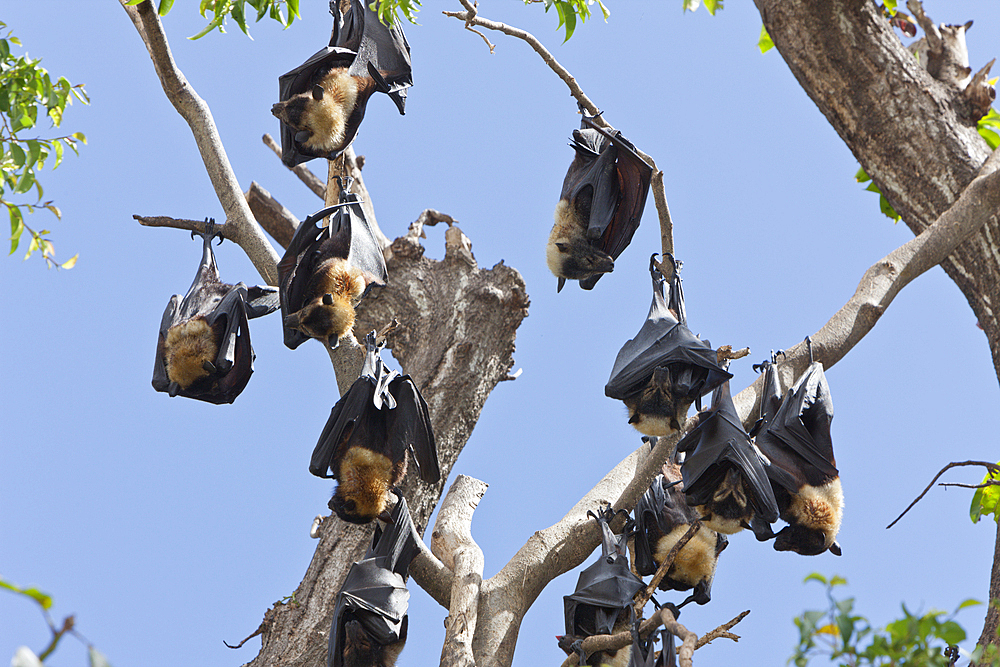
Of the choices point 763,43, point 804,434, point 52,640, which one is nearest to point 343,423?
point 804,434

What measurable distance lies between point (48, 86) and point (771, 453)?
14.9 ft

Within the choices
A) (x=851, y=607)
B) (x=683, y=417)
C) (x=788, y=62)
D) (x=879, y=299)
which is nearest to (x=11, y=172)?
(x=683, y=417)

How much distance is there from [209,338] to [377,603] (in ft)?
6.38

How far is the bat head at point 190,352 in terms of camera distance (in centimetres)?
492

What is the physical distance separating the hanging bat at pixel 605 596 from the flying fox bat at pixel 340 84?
103 inches

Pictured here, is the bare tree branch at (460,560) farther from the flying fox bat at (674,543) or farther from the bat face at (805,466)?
the bat face at (805,466)

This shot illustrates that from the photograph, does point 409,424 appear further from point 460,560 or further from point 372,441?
point 460,560

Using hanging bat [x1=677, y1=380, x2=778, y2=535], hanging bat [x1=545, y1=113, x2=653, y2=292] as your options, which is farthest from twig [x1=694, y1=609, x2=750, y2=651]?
hanging bat [x1=545, y1=113, x2=653, y2=292]

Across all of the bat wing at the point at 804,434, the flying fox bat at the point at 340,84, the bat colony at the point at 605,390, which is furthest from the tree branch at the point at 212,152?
the bat wing at the point at 804,434

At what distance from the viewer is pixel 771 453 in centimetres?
417

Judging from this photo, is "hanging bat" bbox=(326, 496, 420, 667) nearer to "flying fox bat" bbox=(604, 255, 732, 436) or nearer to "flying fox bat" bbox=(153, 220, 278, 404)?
"flying fox bat" bbox=(604, 255, 732, 436)

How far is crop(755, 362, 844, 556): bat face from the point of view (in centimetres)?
411

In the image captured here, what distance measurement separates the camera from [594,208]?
4.68m

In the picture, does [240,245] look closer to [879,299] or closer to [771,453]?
[771,453]
